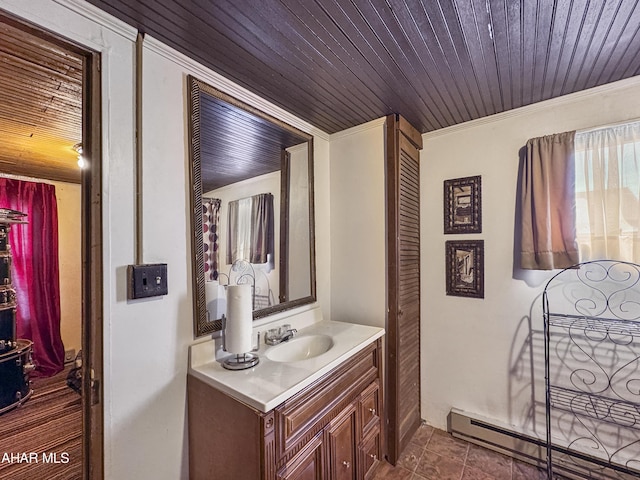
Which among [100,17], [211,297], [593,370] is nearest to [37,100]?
[100,17]

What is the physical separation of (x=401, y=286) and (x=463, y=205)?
724 millimetres

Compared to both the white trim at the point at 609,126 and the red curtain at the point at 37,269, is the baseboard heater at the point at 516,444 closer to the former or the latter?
the white trim at the point at 609,126

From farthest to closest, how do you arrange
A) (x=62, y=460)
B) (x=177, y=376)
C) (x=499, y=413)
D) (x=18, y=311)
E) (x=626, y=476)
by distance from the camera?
(x=18, y=311) → (x=499, y=413) → (x=62, y=460) → (x=626, y=476) → (x=177, y=376)

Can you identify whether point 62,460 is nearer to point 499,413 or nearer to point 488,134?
point 499,413

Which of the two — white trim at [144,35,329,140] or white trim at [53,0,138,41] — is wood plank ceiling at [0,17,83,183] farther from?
white trim at [144,35,329,140]

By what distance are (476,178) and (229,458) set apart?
2.03m

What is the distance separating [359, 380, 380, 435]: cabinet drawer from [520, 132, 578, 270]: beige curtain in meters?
1.15

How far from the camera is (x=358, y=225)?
192 cm

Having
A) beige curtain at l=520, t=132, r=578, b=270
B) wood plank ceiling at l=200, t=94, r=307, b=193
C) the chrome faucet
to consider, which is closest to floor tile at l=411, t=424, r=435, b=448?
the chrome faucet

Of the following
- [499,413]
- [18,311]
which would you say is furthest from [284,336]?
[18,311]

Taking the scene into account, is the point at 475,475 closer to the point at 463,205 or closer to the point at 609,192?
the point at 463,205

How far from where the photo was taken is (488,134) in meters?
1.85

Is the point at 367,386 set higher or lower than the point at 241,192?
lower

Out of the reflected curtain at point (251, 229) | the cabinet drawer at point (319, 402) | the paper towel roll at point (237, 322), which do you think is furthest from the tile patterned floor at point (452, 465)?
the reflected curtain at point (251, 229)
